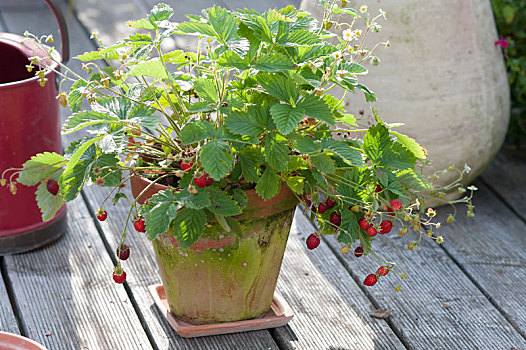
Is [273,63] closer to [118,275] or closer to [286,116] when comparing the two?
[286,116]

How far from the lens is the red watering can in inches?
66.3

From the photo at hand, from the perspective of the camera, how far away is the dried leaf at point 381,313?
1655mm

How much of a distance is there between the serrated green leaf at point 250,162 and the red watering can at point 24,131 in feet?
2.09

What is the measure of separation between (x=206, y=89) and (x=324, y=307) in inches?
25.8

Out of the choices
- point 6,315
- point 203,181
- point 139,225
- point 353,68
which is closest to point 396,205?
point 353,68

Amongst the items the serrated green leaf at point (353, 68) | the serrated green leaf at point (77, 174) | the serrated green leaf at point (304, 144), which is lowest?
the serrated green leaf at point (77, 174)

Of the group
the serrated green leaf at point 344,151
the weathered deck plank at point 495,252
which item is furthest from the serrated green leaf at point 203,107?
the weathered deck plank at point 495,252

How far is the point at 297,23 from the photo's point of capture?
1.33 m

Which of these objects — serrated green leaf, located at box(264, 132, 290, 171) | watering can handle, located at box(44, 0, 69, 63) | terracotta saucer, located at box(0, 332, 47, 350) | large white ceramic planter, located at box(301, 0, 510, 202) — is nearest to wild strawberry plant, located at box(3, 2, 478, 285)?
serrated green leaf, located at box(264, 132, 290, 171)

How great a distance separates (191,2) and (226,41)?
2257mm

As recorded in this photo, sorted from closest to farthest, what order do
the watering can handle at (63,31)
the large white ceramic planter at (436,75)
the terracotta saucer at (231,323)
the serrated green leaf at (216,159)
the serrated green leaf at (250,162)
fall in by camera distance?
the serrated green leaf at (216,159)
the serrated green leaf at (250,162)
the terracotta saucer at (231,323)
the watering can handle at (63,31)
the large white ceramic planter at (436,75)

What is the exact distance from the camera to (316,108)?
1291mm

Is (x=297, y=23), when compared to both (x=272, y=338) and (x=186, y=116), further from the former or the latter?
(x=272, y=338)

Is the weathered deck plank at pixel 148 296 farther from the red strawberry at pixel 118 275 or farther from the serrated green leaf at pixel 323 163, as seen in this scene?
the serrated green leaf at pixel 323 163
